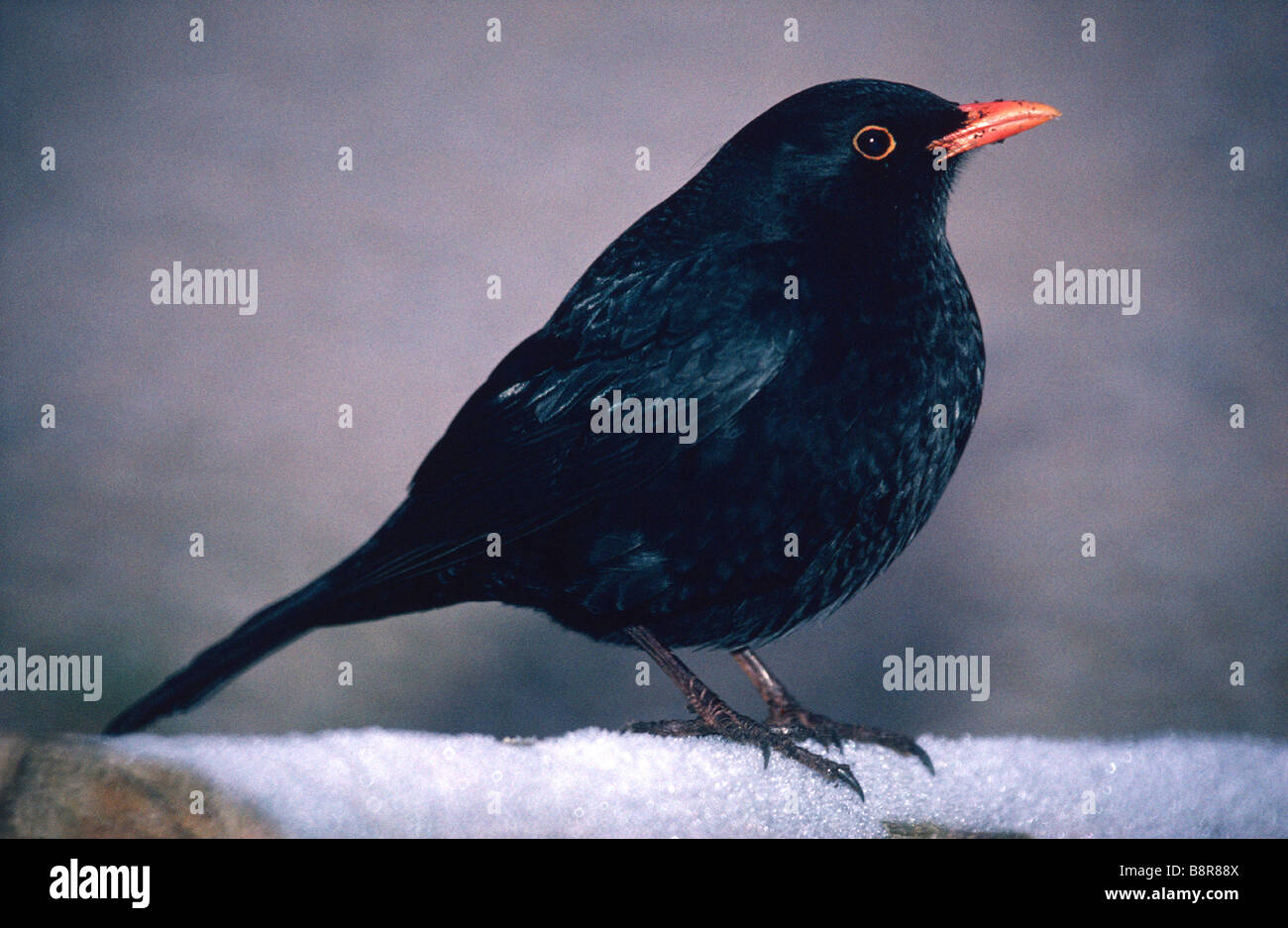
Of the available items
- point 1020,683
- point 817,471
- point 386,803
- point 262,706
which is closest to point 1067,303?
point 1020,683

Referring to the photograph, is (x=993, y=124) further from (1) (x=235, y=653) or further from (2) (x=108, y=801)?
(2) (x=108, y=801)

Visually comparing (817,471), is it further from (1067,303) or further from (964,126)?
(1067,303)
